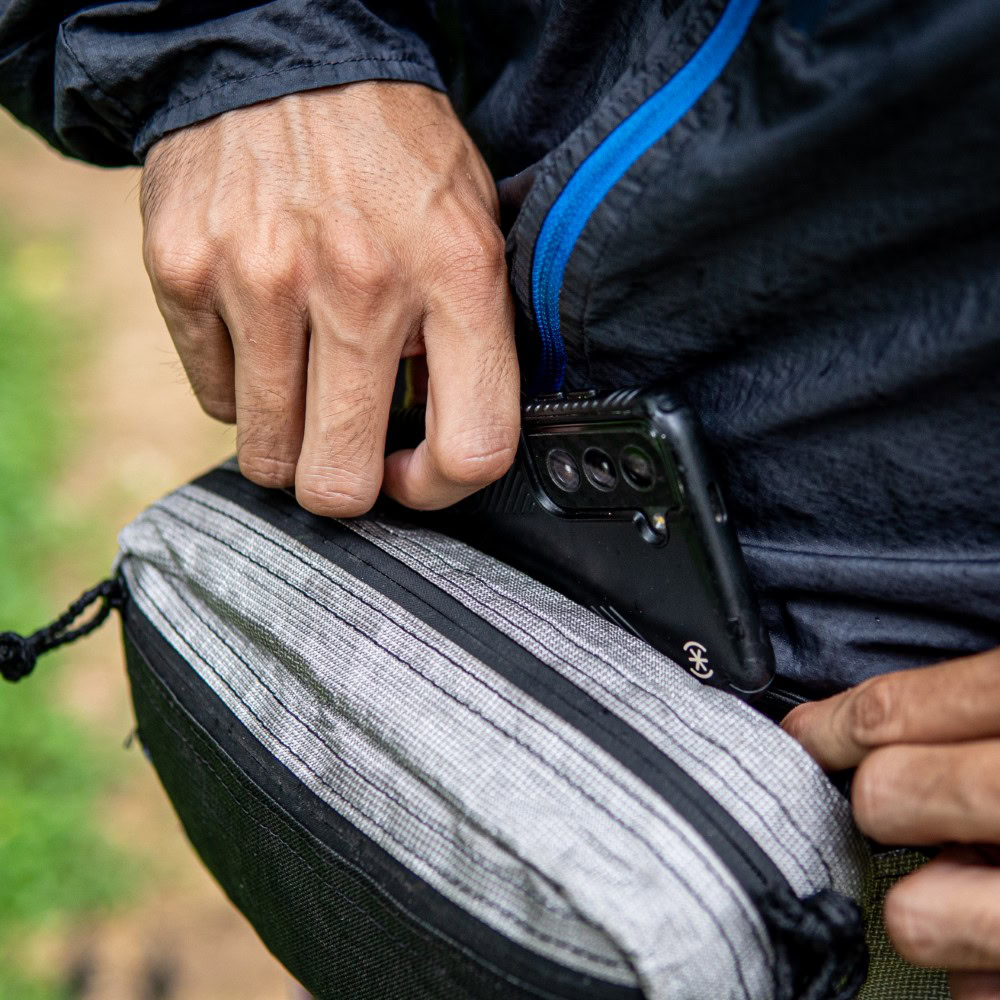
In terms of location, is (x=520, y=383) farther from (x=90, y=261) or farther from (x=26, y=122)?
(x=90, y=261)

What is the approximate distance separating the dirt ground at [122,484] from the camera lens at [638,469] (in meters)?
0.57

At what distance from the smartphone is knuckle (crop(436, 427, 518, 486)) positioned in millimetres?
24

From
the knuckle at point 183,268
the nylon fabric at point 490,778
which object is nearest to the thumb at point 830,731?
the nylon fabric at point 490,778

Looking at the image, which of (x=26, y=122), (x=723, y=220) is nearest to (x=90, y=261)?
(x=26, y=122)

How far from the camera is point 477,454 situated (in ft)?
2.70

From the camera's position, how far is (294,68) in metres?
0.89

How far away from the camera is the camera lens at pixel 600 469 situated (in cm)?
77

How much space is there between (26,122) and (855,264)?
3.07 ft

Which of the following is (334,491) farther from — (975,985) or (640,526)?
(975,985)

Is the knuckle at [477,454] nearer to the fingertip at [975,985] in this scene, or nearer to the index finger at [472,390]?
the index finger at [472,390]

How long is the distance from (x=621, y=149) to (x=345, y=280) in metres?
0.25

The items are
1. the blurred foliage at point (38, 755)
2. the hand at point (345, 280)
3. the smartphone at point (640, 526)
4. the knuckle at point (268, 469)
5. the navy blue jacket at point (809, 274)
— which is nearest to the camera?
the navy blue jacket at point (809, 274)

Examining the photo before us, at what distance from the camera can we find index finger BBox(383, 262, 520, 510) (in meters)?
0.82

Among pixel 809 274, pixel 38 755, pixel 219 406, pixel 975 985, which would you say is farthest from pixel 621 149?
pixel 38 755
